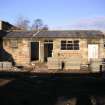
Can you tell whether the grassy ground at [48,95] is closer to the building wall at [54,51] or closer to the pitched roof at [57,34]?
the building wall at [54,51]

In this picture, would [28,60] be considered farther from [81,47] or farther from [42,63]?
[81,47]

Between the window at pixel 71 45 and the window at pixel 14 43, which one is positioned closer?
the window at pixel 71 45

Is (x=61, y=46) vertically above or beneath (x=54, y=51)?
above

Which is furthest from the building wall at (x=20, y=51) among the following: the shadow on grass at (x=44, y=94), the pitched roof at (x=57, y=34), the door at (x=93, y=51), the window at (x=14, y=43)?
the shadow on grass at (x=44, y=94)

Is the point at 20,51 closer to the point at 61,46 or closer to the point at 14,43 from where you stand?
the point at 14,43

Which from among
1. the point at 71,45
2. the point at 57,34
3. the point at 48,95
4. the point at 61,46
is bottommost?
the point at 48,95

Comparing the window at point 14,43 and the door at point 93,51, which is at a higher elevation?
the window at point 14,43

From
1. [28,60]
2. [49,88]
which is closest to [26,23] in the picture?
[28,60]

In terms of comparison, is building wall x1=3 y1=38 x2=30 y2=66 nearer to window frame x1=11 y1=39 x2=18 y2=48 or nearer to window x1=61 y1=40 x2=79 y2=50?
window frame x1=11 y1=39 x2=18 y2=48

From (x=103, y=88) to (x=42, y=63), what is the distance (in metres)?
19.2

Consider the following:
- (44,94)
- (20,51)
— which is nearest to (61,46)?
(20,51)

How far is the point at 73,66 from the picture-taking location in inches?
1198

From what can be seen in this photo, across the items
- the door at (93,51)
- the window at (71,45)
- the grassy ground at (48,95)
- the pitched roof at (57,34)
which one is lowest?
the grassy ground at (48,95)

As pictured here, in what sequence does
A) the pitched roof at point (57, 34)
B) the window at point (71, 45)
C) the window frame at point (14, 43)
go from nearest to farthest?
the window at point (71, 45) → the pitched roof at point (57, 34) → the window frame at point (14, 43)
